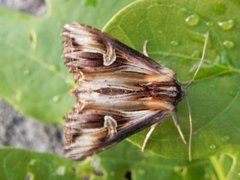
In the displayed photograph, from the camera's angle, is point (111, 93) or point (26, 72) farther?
point (26, 72)

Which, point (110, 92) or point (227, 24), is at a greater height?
point (227, 24)

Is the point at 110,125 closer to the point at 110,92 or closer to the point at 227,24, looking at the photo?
the point at 110,92

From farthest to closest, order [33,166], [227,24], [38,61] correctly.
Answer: [38,61] → [33,166] → [227,24]

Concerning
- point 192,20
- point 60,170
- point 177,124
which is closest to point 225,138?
point 177,124

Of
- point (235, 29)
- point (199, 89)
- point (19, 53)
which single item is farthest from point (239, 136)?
point (19, 53)

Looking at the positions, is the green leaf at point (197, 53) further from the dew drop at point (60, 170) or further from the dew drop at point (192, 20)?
the dew drop at point (60, 170)

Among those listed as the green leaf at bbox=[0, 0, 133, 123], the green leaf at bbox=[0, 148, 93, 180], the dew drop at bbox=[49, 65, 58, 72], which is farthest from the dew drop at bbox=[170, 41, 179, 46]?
the green leaf at bbox=[0, 148, 93, 180]

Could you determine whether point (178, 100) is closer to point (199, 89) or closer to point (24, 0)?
point (199, 89)
